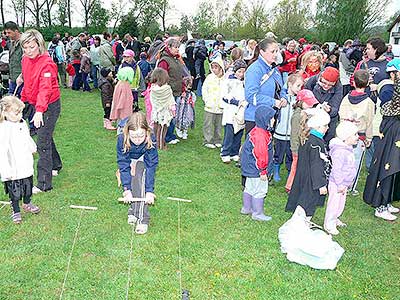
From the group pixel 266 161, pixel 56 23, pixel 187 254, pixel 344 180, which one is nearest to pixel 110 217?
pixel 187 254

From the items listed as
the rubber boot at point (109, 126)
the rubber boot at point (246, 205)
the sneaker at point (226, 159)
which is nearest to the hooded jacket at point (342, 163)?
the rubber boot at point (246, 205)

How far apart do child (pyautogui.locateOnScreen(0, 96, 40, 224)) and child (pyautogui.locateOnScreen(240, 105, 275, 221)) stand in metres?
2.27

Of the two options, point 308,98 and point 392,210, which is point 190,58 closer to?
point 308,98

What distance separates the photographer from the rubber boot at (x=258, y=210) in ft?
16.1

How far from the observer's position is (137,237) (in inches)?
173

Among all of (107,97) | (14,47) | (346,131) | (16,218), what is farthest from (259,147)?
(107,97)

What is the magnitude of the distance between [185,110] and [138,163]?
3.66 metres

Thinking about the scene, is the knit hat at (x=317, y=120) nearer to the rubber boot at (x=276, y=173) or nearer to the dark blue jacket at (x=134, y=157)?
the dark blue jacket at (x=134, y=157)

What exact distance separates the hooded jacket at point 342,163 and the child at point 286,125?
136cm

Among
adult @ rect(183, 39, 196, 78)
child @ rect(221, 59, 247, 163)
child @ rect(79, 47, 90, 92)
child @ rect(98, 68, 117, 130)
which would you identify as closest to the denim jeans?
child @ rect(79, 47, 90, 92)

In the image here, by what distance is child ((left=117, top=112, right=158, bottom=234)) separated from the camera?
4109 mm

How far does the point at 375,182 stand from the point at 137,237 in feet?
9.24

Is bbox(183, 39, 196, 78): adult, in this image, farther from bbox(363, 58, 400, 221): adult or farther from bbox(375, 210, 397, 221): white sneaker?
bbox(375, 210, 397, 221): white sneaker

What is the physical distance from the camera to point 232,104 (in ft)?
22.0
